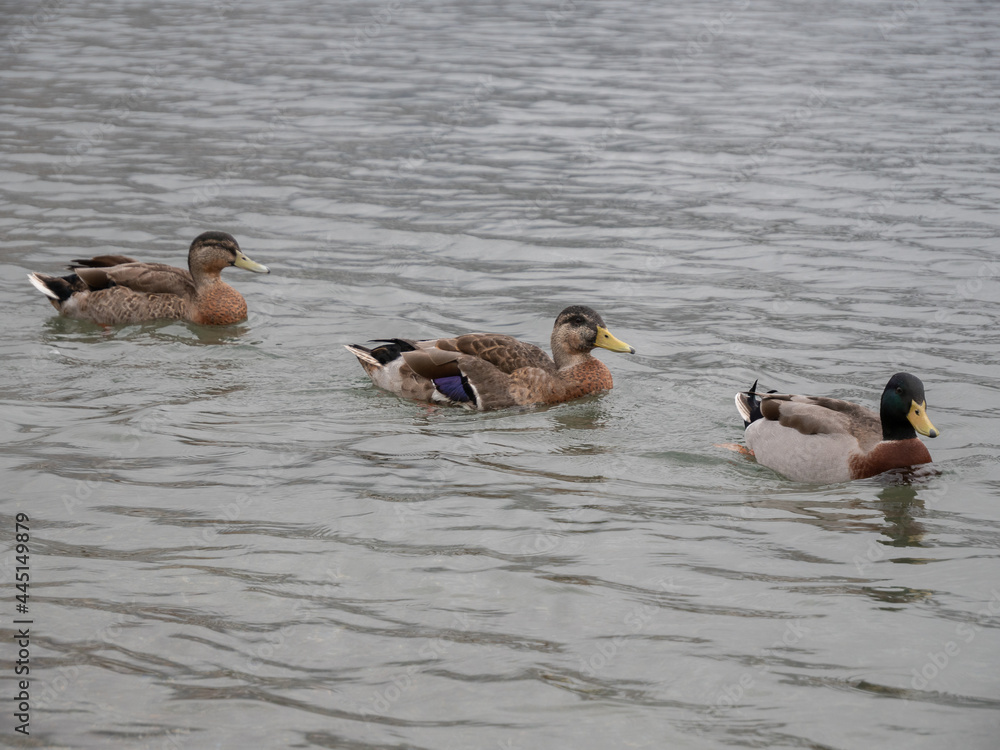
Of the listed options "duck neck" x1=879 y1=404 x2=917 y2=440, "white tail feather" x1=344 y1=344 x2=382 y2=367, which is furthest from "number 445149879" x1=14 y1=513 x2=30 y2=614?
"duck neck" x1=879 y1=404 x2=917 y2=440

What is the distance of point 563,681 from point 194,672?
181cm

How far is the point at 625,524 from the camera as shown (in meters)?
7.58

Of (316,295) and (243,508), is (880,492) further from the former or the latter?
(316,295)

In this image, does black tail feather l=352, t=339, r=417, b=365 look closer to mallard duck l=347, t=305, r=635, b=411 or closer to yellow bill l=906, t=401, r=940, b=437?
mallard duck l=347, t=305, r=635, b=411

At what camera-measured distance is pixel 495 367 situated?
9977 millimetres

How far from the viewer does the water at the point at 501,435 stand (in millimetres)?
5695

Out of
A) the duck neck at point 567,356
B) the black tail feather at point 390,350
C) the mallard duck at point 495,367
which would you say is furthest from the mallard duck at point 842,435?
the black tail feather at point 390,350

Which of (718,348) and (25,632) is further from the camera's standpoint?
(718,348)

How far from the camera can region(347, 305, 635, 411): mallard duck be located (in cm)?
991

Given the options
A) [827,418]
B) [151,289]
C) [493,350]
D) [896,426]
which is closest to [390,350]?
[493,350]

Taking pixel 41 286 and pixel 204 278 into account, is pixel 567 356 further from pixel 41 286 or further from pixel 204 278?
pixel 41 286

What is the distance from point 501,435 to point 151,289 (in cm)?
480

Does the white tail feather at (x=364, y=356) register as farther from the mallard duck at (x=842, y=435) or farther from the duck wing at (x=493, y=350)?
the mallard duck at (x=842, y=435)

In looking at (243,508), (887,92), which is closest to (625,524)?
(243,508)
